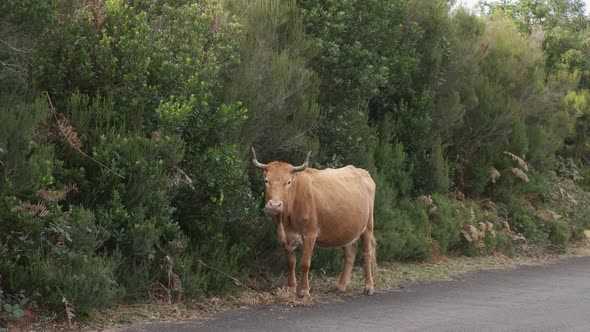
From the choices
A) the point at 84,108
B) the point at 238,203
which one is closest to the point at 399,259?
the point at 238,203

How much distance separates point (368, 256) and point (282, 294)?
6.61 feet

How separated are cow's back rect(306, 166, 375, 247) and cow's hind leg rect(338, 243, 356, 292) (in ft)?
1.31

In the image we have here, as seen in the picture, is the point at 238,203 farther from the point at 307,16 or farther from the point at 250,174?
Result: the point at 307,16

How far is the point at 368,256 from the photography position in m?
A: 12.3

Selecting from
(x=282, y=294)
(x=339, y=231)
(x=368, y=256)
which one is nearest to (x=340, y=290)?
(x=368, y=256)

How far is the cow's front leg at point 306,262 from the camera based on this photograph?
10.9 m

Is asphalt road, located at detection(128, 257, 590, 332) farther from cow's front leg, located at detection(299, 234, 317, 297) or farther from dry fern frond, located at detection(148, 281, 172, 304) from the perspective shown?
dry fern frond, located at detection(148, 281, 172, 304)

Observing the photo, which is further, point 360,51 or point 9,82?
point 360,51

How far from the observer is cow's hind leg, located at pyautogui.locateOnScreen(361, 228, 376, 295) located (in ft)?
39.3

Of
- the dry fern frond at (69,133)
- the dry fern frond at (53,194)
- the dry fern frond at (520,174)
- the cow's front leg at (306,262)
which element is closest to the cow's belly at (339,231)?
the cow's front leg at (306,262)

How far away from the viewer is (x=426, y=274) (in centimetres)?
1447

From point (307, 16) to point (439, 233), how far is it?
224 inches

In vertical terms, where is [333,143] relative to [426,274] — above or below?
above

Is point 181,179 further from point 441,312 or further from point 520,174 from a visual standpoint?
point 520,174
